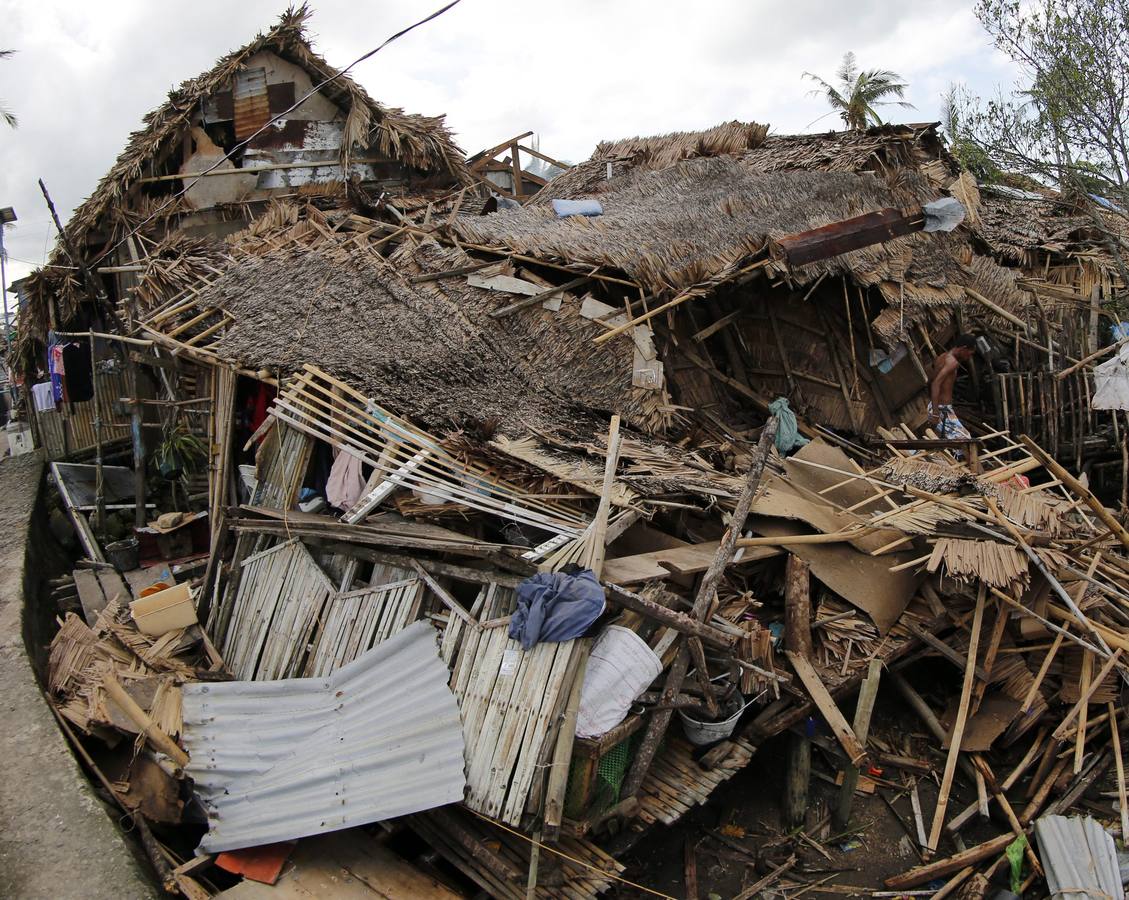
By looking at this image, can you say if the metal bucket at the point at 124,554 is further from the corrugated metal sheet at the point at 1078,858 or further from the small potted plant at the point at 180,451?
the corrugated metal sheet at the point at 1078,858

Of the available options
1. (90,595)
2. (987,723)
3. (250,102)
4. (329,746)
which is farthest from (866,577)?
(250,102)

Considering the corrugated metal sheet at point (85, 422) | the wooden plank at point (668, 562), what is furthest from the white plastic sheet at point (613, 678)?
the corrugated metal sheet at point (85, 422)

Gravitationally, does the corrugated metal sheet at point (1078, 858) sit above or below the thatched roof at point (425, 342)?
below

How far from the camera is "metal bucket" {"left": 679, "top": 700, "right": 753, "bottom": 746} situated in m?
5.95

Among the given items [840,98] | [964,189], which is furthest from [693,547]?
[840,98]

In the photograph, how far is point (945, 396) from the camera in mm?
10117

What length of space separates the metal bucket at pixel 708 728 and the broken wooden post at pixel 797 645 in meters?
0.85

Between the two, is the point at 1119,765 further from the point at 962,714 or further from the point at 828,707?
the point at 828,707

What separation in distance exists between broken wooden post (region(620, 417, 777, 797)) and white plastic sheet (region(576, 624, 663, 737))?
251mm

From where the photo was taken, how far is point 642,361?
8.64m

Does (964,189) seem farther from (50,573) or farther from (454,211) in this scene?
(50,573)

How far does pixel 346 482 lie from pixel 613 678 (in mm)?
3507

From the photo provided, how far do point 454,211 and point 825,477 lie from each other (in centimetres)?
756

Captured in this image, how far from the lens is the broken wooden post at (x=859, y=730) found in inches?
248
